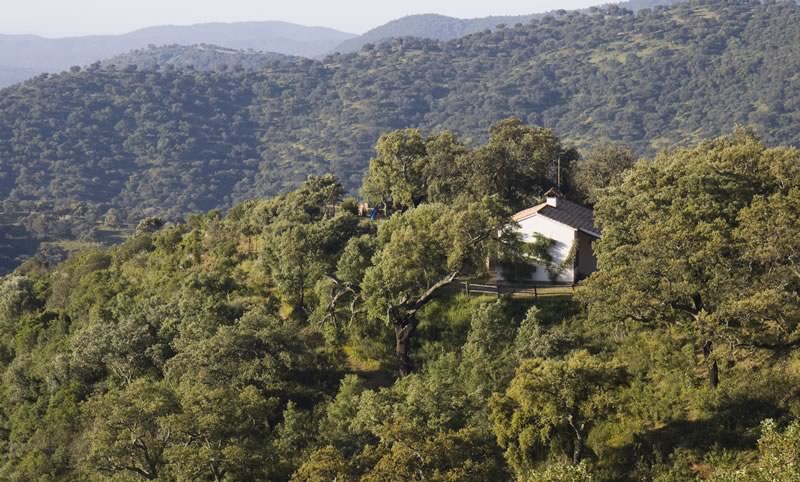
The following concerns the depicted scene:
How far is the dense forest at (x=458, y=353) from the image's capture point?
18.4 metres

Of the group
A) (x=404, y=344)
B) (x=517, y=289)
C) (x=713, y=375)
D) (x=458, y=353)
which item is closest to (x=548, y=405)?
(x=713, y=375)

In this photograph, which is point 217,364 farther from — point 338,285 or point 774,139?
point 774,139

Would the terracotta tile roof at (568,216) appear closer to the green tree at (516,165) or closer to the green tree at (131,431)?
the green tree at (516,165)

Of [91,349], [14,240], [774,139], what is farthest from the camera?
[774,139]

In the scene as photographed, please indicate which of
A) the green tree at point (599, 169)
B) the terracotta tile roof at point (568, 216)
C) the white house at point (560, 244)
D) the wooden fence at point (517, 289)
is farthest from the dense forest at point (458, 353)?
the terracotta tile roof at point (568, 216)

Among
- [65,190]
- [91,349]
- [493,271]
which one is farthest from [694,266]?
[65,190]

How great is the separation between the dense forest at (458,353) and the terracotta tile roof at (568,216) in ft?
8.03

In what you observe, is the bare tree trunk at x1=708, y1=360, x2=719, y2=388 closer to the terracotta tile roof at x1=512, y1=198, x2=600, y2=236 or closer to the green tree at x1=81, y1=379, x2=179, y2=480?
the terracotta tile roof at x1=512, y1=198, x2=600, y2=236

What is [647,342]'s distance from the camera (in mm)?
23344

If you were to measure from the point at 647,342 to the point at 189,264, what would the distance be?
25.8 meters

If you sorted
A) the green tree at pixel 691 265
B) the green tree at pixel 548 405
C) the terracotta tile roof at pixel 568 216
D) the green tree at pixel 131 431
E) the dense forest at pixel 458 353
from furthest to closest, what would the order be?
the terracotta tile roof at pixel 568 216
the green tree at pixel 131 431
the green tree at pixel 691 265
the dense forest at pixel 458 353
the green tree at pixel 548 405

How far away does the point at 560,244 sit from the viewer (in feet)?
97.6

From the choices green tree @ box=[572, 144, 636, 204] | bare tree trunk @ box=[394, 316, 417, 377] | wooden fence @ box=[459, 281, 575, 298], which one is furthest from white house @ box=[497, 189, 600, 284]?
green tree @ box=[572, 144, 636, 204]

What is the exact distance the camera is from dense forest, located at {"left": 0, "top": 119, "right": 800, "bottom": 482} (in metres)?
18.4
